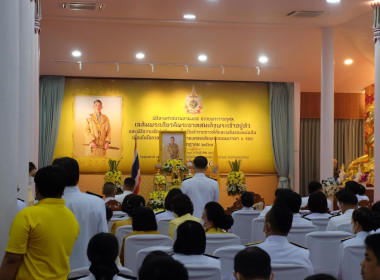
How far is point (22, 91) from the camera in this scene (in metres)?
6.55

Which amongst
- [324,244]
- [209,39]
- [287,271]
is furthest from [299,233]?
[209,39]

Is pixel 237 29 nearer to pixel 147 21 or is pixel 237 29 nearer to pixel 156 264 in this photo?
pixel 147 21

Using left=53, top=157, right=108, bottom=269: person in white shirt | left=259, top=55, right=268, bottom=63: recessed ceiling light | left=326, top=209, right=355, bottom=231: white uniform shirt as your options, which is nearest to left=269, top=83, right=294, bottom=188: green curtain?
left=259, top=55, right=268, bottom=63: recessed ceiling light

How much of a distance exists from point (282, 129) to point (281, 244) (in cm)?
1414

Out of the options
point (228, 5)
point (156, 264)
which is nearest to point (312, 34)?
point (228, 5)

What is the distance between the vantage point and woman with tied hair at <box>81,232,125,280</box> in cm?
318

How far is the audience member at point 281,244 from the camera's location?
425 centimetres

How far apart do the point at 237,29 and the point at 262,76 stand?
3.01 m

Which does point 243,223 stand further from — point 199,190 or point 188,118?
point 188,118

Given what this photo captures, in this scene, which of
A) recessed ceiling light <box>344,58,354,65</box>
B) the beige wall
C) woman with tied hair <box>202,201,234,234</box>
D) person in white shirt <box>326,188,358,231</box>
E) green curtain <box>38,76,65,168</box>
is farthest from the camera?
the beige wall

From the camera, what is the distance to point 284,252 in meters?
4.28

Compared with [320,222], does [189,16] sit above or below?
above

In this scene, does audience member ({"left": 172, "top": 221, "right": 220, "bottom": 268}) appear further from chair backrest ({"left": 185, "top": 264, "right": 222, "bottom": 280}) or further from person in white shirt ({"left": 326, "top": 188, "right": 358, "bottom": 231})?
person in white shirt ({"left": 326, "top": 188, "right": 358, "bottom": 231})

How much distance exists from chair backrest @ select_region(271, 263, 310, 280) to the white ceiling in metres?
9.50
